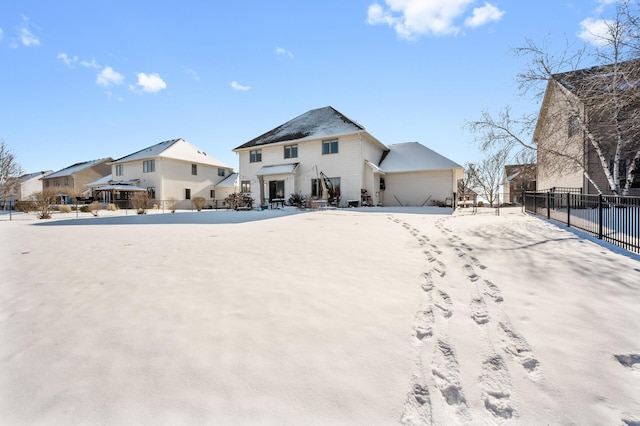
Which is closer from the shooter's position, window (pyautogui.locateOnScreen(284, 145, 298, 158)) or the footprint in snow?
the footprint in snow

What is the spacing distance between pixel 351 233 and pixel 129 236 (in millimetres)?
6422

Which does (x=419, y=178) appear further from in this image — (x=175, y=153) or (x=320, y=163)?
(x=175, y=153)

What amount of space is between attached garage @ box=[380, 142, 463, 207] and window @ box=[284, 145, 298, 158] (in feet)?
23.5

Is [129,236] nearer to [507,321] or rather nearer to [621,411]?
[507,321]

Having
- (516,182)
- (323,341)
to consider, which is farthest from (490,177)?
(323,341)

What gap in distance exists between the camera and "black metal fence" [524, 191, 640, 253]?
6078 mm

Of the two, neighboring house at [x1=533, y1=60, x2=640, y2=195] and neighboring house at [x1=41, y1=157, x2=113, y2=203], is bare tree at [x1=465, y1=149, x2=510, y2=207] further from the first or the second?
neighboring house at [x1=41, y1=157, x2=113, y2=203]

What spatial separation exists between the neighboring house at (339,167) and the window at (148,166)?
12234 millimetres

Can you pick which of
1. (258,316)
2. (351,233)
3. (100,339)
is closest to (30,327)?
(100,339)

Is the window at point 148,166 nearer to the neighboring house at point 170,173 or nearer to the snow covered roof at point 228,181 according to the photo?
the neighboring house at point 170,173

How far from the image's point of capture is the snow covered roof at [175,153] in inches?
1229

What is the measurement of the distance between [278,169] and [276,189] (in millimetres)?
1881

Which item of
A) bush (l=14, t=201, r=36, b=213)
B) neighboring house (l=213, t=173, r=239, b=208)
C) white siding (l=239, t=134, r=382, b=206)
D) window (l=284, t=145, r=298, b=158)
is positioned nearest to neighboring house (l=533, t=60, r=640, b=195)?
white siding (l=239, t=134, r=382, b=206)

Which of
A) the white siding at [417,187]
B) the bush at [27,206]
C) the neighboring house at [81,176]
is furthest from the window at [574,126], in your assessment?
the neighboring house at [81,176]
